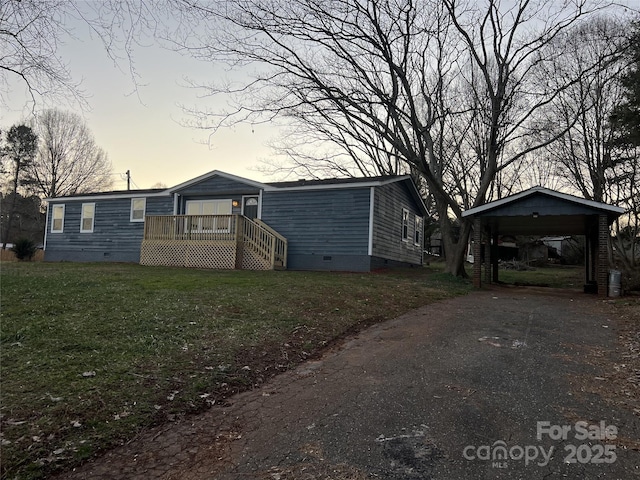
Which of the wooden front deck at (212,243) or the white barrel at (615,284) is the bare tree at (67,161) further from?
the white barrel at (615,284)

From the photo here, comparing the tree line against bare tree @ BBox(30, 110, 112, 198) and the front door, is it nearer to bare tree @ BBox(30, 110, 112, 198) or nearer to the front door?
bare tree @ BBox(30, 110, 112, 198)

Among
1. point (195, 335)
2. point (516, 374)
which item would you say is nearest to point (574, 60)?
point (516, 374)

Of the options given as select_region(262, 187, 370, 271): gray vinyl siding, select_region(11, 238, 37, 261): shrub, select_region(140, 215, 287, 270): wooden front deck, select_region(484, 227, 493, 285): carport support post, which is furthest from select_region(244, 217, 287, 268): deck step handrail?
select_region(11, 238, 37, 261): shrub

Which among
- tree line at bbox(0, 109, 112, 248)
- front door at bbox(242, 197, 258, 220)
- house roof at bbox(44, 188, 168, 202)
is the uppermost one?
tree line at bbox(0, 109, 112, 248)

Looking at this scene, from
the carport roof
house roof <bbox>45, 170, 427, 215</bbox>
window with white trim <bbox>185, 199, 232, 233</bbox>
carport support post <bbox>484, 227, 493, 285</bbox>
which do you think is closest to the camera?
the carport roof

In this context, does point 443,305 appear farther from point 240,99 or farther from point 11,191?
point 11,191

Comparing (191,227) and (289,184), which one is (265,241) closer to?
(289,184)

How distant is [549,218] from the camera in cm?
1359

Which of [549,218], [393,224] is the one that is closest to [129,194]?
[393,224]

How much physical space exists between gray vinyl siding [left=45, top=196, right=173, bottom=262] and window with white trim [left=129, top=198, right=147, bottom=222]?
6.5 inches

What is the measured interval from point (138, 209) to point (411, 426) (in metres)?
19.1

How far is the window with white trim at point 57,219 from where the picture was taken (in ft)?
70.1

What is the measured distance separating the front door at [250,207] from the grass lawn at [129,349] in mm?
9039

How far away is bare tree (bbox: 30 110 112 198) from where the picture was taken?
109ft
